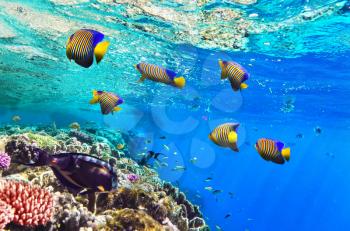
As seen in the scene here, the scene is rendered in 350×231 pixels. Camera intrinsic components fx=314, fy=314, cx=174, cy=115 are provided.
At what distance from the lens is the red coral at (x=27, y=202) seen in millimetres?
4242

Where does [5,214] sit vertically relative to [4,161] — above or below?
below

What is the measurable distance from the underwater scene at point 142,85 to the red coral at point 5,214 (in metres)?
0.02

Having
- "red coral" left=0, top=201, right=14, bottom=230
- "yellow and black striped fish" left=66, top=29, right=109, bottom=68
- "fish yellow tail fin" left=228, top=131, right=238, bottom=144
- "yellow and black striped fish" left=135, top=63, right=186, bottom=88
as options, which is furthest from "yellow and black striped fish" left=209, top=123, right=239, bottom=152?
"red coral" left=0, top=201, right=14, bottom=230

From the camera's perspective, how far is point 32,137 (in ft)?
27.7

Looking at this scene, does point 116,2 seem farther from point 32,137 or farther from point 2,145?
point 2,145

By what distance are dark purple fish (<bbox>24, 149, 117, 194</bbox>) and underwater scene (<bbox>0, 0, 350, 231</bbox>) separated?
0.04 ft

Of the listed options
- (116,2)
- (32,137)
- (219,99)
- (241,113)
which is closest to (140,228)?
(32,137)

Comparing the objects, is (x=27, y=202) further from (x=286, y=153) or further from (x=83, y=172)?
(x=286, y=153)

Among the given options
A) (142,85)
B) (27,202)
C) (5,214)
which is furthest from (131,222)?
(142,85)

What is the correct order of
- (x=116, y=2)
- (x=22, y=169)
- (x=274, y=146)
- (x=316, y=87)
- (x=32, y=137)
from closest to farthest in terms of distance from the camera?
(x=274, y=146)
(x=22, y=169)
(x=32, y=137)
(x=116, y=2)
(x=316, y=87)

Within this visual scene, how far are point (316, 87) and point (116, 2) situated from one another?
19151 mm

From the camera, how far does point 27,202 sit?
436cm

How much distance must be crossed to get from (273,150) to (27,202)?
12.0 ft

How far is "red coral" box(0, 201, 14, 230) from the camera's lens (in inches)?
155
